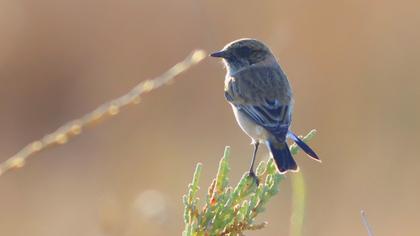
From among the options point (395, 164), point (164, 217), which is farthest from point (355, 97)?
point (164, 217)

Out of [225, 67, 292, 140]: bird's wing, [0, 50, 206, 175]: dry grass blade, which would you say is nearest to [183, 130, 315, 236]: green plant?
[0, 50, 206, 175]: dry grass blade

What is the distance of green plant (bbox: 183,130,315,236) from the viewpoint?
343 centimetres

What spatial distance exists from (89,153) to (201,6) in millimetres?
2371

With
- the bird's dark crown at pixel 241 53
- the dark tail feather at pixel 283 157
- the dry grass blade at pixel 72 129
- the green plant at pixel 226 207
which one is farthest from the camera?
the bird's dark crown at pixel 241 53

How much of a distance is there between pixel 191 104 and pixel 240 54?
223 inches

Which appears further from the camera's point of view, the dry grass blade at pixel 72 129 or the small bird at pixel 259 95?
the small bird at pixel 259 95

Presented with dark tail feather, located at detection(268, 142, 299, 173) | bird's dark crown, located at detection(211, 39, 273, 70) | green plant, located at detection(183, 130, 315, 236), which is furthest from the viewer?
bird's dark crown, located at detection(211, 39, 273, 70)

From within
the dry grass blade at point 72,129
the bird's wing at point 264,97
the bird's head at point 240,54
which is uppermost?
the bird's head at point 240,54

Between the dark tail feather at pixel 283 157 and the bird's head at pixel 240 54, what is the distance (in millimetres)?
1181

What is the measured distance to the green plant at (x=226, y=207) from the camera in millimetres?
3428

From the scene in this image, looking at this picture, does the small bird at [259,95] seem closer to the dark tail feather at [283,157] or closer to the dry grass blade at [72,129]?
the dark tail feather at [283,157]

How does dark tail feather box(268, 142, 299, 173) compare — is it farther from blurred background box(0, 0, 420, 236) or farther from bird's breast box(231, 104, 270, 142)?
blurred background box(0, 0, 420, 236)

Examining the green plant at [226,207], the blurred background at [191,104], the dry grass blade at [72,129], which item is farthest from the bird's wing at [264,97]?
the blurred background at [191,104]

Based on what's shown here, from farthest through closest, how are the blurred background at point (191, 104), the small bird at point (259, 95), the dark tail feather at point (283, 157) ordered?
1. the blurred background at point (191, 104)
2. the small bird at point (259, 95)
3. the dark tail feather at point (283, 157)
